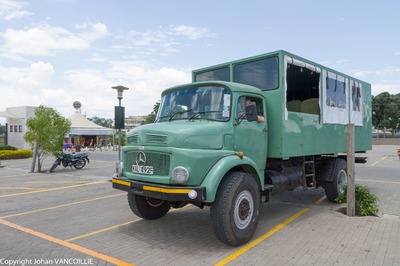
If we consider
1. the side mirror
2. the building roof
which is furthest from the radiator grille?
the building roof

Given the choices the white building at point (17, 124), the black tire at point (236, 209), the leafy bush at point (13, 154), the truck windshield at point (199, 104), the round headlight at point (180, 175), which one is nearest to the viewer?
the round headlight at point (180, 175)

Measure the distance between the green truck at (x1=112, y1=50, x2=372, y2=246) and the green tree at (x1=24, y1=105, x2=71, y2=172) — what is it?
10470mm

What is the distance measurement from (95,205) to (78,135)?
117 ft

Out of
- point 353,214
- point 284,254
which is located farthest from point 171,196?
point 353,214

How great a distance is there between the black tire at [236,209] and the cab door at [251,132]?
57 centimetres

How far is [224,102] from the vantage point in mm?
5242

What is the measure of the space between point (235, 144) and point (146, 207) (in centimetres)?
222

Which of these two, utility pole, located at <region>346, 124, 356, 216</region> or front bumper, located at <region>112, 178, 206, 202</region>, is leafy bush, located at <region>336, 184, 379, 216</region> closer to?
utility pole, located at <region>346, 124, 356, 216</region>

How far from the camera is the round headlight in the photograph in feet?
14.5

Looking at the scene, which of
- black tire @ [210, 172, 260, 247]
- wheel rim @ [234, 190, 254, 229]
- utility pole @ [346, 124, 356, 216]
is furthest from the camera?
utility pole @ [346, 124, 356, 216]

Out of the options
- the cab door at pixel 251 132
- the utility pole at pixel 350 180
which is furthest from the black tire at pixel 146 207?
the utility pole at pixel 350 180

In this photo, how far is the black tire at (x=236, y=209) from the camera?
14.9 feet

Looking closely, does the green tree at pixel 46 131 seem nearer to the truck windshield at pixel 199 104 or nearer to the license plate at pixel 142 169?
the truck windshield at pixel 199 104

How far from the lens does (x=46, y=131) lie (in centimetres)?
1502
